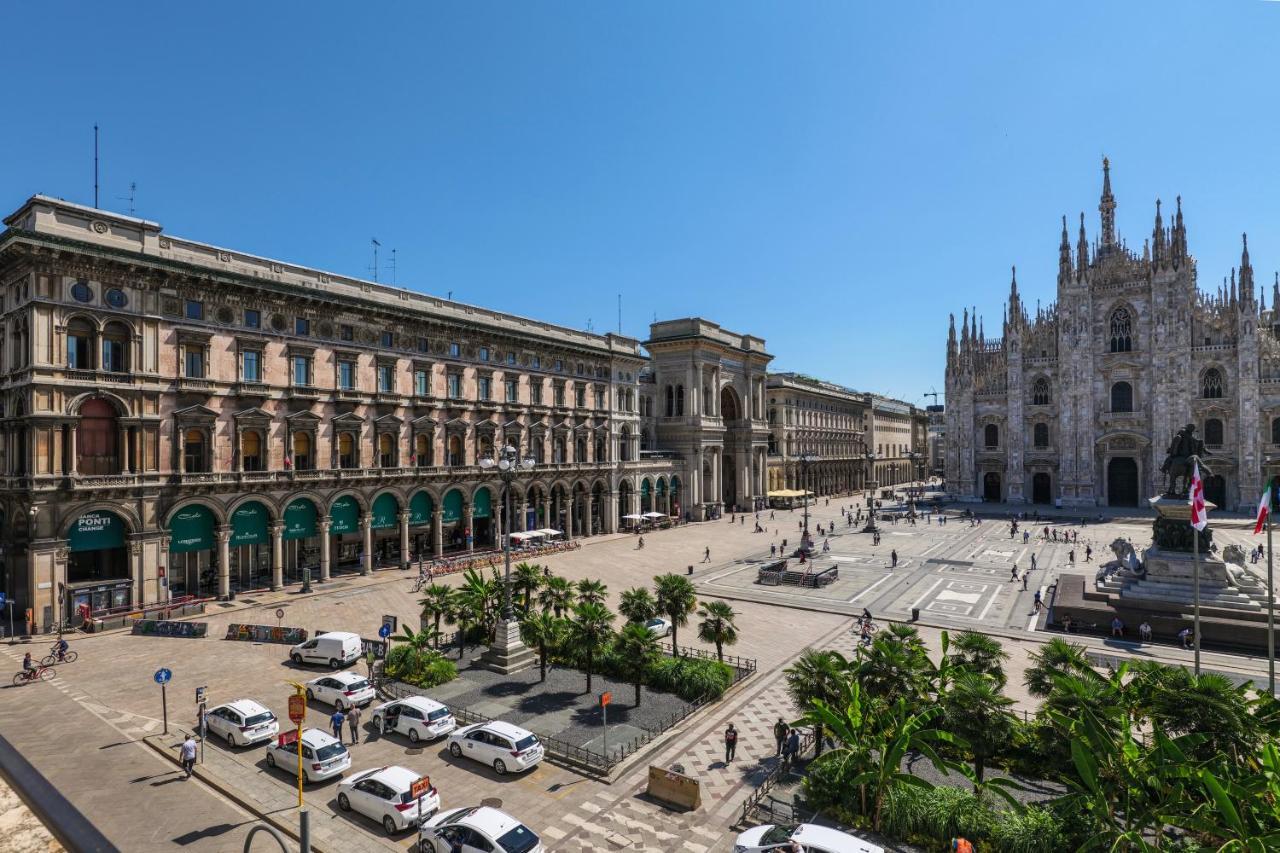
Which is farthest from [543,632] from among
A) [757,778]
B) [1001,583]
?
[1001,583]

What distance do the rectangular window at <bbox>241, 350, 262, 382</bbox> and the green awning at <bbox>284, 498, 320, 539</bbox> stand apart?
799cm

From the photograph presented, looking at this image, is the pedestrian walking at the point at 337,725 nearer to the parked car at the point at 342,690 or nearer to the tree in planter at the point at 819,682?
the parked car at the point at 342,690

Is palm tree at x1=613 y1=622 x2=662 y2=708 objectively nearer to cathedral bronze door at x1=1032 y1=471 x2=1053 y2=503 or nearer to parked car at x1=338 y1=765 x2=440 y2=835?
parked car at x1=338 y1=765 x2=440 y2=835

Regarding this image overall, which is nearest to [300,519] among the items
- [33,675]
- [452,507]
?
[452,507]

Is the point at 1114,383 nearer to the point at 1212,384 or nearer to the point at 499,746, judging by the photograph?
the point at 1212,384

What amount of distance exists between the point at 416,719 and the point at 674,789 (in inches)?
348

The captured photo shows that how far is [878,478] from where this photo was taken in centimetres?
13575

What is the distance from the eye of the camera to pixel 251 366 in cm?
3969

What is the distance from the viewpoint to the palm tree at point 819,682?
17.9 metres

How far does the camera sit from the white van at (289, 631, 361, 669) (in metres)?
27.1

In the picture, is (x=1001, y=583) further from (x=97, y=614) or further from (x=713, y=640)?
(x=97, y=614)

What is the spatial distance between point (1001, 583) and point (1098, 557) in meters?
15.4

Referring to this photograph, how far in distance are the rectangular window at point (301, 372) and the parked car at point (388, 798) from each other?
31300mm

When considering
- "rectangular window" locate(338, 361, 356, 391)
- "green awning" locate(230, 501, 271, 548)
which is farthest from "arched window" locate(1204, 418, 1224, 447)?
"green awning" locate(230, 501, 271, 548)
